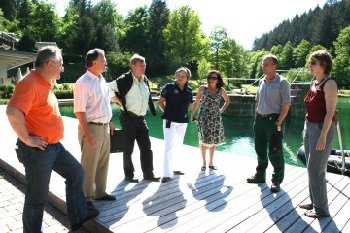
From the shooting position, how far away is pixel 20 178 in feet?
17.0

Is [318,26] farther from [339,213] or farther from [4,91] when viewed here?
[339,213]

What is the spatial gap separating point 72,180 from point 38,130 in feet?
1.97

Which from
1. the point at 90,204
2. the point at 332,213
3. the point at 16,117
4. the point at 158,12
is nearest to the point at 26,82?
the point at 16,117

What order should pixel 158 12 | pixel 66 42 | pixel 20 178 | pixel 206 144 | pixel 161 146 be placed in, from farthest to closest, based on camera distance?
pixel 158 12 < pixel 66 42 < pixel 161 146 < pixel 206 144 < pixel 20 178

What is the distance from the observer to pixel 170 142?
4957 millimetres

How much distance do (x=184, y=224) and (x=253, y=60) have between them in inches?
3661

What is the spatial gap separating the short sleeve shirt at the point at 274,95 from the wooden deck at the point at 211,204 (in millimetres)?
1029

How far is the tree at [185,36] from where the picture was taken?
150 ft

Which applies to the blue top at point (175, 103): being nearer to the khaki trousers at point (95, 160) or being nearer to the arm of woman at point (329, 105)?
the khaki trousers at point (95, 160)

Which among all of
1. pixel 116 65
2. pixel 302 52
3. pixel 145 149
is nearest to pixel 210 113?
pixel 145 149

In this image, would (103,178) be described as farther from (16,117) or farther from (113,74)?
(113,74)

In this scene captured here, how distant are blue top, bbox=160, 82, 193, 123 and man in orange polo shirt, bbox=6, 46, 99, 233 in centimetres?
209

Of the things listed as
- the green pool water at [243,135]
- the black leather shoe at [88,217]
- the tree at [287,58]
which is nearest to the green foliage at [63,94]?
the green pool water at [243,135]

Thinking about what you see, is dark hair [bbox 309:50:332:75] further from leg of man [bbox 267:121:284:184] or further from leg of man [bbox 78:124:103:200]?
leg of man [bbox 78:124:103:200]
